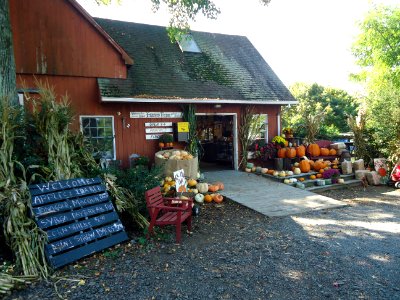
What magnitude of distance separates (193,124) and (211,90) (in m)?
1.53

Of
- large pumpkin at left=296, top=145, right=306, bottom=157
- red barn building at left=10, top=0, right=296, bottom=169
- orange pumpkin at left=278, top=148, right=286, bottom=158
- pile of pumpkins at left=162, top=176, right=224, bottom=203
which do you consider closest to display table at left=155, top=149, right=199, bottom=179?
pile of pumpkins at left=162, top=176, right=224, bottom=203

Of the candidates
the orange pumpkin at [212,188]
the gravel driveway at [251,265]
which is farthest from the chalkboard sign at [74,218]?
the orange pumpkin at [212,188]

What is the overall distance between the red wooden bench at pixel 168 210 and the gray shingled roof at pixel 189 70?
470 cm

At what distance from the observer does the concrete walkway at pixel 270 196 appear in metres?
7.07

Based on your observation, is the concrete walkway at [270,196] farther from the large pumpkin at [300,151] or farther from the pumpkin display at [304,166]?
the large pumpkin at [300,151]

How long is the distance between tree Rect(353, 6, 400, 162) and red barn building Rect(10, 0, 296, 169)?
317 centimetres

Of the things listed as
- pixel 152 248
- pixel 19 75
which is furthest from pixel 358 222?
pixel 19 75

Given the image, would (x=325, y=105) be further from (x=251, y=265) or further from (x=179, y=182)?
(x=251, y=265)

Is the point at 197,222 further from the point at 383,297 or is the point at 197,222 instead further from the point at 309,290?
the point at 383,297

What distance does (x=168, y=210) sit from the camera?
214 inches

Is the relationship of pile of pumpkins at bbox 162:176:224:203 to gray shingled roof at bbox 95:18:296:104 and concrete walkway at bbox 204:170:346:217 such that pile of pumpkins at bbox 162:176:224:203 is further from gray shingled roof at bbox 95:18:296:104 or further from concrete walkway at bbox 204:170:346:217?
gray shingled roof at bbox 95:18:296:104

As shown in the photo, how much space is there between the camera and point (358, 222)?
245 inches

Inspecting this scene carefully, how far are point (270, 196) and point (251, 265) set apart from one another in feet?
13.5

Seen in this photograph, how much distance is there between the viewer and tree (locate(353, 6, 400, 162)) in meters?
10.5
